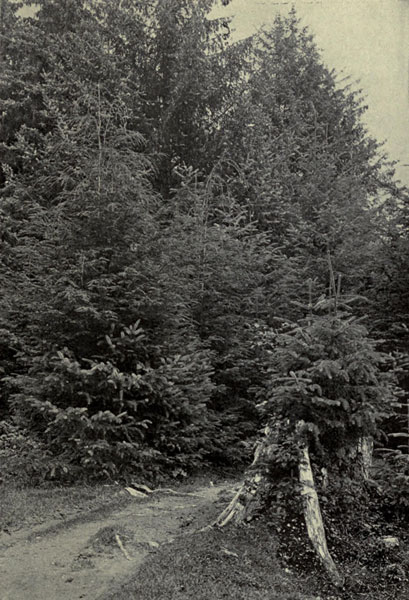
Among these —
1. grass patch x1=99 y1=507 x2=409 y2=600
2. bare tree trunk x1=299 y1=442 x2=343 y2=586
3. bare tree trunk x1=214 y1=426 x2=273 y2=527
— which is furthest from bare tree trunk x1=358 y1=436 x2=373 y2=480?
grass patch x1=99 y1=507 x2=409 y2=600

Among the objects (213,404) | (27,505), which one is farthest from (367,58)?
(27,505)

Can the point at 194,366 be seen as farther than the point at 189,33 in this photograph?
No

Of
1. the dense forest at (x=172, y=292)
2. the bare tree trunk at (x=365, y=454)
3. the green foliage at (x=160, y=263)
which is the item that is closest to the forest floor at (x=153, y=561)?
the dense forest at (x=172, y=292)

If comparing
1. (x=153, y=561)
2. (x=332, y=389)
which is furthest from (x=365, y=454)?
(x=153, y=561)

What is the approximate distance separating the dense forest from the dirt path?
4.67ft

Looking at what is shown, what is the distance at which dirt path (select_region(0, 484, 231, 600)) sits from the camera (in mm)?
5719

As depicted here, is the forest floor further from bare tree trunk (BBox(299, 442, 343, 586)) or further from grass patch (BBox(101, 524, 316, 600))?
bare tree trunk (BBox(299, 442, 343, 586))

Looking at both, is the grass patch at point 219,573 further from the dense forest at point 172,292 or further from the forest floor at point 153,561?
the dense forest at point 172,292

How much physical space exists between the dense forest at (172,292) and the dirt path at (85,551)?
1.42 metres

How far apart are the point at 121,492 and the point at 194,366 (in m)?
2.57

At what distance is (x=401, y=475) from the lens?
22.9 feet

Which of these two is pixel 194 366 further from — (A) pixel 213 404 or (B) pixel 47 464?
(B) pixel 47 464

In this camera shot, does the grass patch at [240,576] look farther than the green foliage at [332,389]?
No

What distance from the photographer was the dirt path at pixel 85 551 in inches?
225
